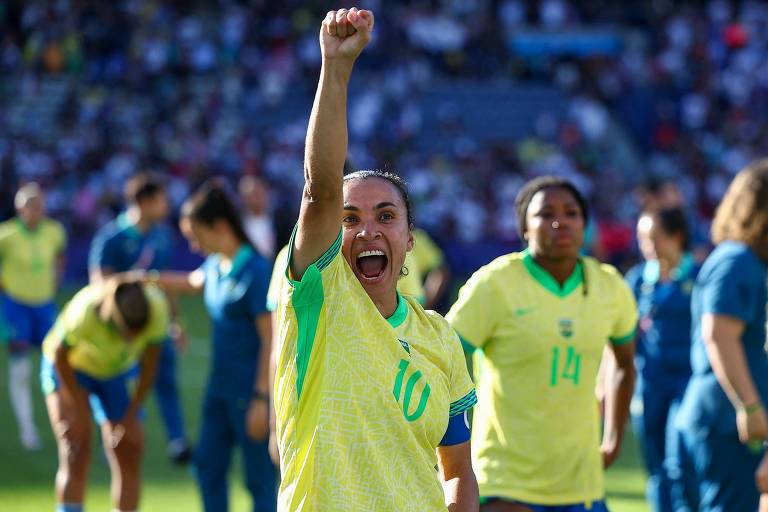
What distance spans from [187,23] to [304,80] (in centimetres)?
328

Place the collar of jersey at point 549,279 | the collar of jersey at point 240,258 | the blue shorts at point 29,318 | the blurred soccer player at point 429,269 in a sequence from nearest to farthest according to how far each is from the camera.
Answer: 1. the collar of jersey at point 549,279
2. the collar of jersey at point 240,258
3. the blurred soccer player at point 429,269
4. the blue shorts at point 29,318

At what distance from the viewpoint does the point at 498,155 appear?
28.6 meters

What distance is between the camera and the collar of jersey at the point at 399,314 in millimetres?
3421

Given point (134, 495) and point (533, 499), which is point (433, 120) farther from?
point (533, 499)

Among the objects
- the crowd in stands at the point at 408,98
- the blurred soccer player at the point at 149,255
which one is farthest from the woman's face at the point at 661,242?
the crowd in stands at the point at 408,98

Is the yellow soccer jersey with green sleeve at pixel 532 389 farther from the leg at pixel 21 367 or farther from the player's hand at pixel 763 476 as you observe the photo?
the leg at pixel 21 367

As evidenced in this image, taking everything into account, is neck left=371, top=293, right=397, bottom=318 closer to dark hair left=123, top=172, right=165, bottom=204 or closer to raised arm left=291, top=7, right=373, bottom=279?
raised arm left=291, top=7, right=373, bottom=279

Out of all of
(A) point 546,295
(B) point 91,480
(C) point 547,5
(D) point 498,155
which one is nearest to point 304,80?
(D) point 498,155

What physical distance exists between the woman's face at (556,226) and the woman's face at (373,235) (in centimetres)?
186

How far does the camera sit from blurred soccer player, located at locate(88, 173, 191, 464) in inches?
389

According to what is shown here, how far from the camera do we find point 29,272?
12.5m

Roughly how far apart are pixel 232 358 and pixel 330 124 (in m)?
4.14

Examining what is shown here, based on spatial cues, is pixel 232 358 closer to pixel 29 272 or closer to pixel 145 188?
pixel 145 188

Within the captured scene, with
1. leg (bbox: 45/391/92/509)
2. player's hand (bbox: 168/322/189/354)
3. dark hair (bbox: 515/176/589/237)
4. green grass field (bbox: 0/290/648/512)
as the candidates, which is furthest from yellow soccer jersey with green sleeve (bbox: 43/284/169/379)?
dark hair (bbox: 515/176/589/237)
